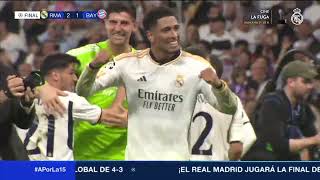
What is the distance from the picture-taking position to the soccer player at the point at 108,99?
7730 millimetres

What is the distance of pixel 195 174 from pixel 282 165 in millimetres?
526

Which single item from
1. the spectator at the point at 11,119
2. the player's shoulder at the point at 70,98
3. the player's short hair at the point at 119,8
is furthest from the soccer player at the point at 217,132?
the spectator at the point at 11,119

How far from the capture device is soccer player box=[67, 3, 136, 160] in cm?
773

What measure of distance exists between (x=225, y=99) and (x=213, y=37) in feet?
1.27

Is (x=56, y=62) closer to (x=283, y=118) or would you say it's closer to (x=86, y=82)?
(x=86, y=82)

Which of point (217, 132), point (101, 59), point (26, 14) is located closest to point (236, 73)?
point (217, 132)

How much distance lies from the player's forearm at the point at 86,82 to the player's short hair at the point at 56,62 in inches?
4.2

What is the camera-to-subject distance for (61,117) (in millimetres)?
7789

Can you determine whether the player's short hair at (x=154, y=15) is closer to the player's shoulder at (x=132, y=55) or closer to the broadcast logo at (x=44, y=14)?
the player's shoulder at (x=132, y=55)

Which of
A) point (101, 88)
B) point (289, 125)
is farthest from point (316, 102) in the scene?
point (101, 88)

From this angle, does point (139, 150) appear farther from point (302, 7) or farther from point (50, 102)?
point (302, 7)

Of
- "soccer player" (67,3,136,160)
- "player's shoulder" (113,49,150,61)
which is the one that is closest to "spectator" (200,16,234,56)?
"player's shoulder" (113,49,150,61)

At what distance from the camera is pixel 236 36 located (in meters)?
7.82

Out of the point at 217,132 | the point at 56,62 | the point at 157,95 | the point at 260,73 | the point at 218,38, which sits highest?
the point at 218,38
